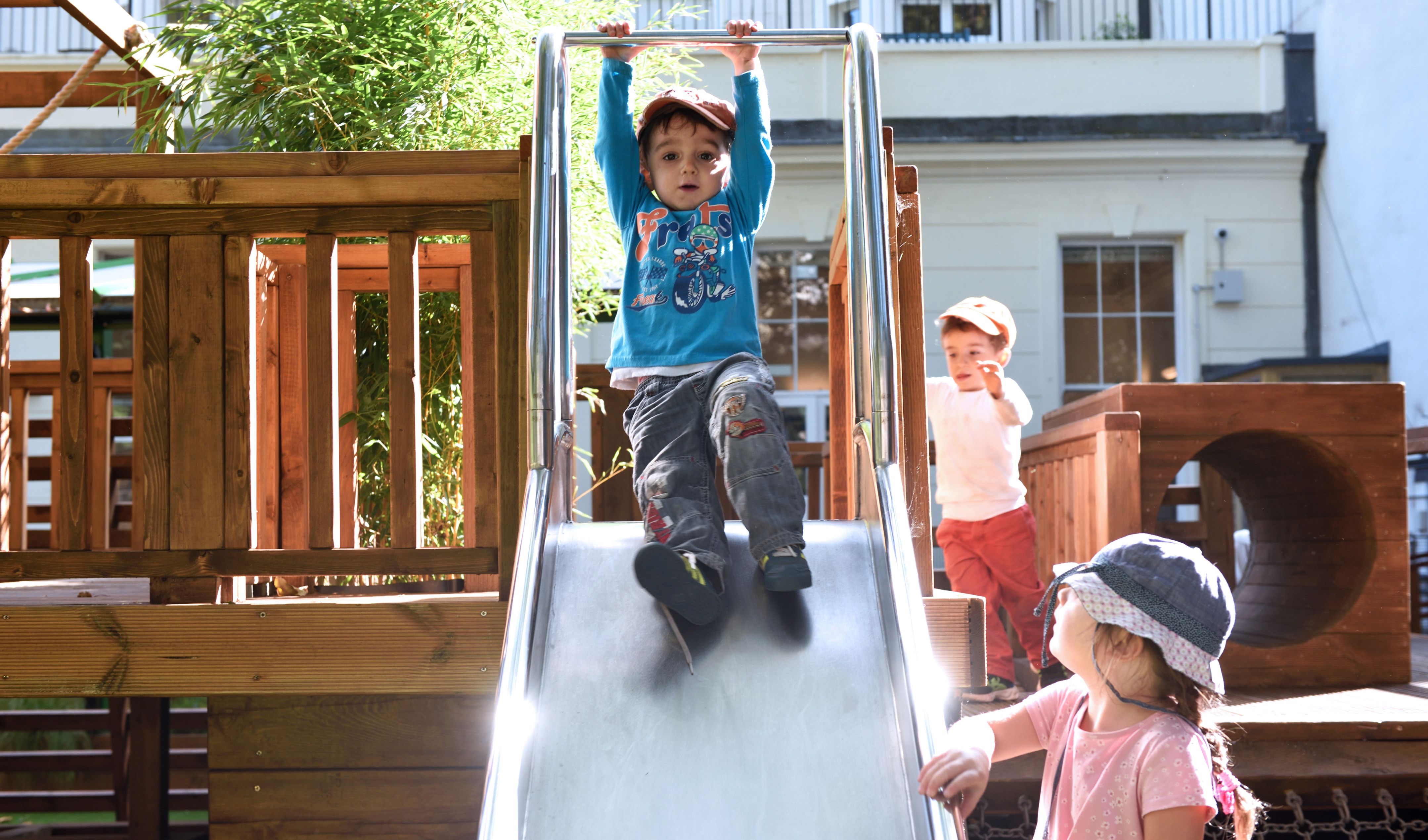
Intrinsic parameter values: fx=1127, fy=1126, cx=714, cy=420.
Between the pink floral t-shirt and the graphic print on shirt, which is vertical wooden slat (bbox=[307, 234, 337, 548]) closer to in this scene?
the graphic print on shirt

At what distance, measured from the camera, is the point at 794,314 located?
29.0ft

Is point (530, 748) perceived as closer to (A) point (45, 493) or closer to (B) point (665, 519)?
(B) point (665, 519)

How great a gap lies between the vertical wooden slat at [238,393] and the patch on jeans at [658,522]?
→ 0.87 meters

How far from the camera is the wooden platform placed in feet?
8.56

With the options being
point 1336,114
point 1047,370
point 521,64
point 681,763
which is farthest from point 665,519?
point 1336,114

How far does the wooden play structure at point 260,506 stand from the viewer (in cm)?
231

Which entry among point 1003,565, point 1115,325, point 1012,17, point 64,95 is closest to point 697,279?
point 1003,565

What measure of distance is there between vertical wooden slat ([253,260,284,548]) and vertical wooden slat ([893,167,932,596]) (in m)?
1.56

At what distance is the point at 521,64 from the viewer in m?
4.16

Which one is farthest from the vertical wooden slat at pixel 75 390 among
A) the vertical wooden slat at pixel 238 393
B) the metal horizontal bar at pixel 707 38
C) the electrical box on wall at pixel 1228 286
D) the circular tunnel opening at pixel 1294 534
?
the electrical box on wall at pixel 1228 286

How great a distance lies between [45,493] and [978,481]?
28.5ft

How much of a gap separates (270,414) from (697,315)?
1.31 meters

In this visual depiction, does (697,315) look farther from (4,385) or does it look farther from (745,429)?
(4,385)

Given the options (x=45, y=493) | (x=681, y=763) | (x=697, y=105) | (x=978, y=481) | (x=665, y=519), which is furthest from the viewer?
(x=45, y=493)
